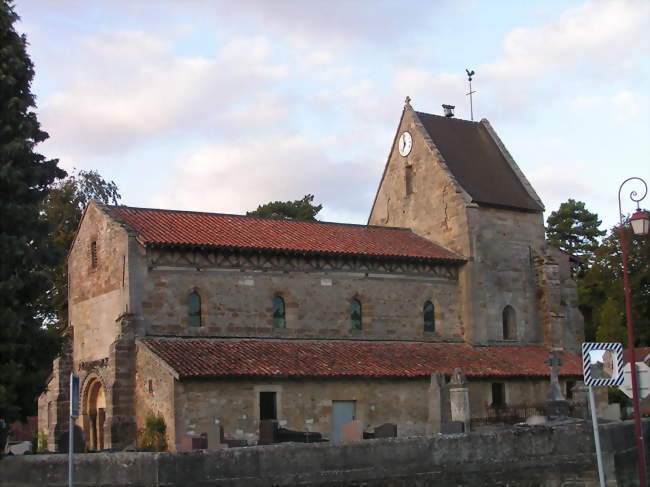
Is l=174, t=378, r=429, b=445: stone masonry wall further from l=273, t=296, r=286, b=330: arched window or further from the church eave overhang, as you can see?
the church eave overhang

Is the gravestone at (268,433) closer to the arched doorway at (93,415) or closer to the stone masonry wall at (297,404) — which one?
the stone masonry wall at (297,404)

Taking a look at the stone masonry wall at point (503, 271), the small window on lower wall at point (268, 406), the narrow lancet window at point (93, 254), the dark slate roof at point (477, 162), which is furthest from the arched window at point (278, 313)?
the dark slate roof at point (477, 162)

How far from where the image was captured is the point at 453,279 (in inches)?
1598

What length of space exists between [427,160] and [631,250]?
24363mm

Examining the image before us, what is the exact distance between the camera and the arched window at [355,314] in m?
37.4

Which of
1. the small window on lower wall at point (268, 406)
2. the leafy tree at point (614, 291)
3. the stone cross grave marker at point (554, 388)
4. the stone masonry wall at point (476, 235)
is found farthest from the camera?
the leafy tree at point (614, 291)

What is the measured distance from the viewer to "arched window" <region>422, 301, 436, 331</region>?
129ft

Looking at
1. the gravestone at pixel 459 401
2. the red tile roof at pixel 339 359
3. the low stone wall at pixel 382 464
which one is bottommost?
the low stone wall at pixel 382 464

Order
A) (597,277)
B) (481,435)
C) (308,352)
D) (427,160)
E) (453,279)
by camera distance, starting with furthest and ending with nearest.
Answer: (597,277), (427,160), (453,279), (308,352), (481,435)

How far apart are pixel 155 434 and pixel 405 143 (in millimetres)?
21866

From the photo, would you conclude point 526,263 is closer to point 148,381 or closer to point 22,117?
point 148,381

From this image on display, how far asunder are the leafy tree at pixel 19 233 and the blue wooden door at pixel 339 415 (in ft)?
38.7

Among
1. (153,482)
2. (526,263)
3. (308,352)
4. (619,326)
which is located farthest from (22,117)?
(619,326)

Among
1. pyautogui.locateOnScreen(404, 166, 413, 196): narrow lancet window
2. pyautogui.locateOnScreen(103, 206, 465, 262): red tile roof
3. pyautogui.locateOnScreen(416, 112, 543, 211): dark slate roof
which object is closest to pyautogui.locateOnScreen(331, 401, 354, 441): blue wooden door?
pyautogui.locateOnScreen(103, 206, 465, 262): red tile roof
